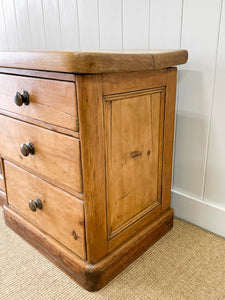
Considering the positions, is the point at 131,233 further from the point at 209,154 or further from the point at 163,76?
the point at 163,76

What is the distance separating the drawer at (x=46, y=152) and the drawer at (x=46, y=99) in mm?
39

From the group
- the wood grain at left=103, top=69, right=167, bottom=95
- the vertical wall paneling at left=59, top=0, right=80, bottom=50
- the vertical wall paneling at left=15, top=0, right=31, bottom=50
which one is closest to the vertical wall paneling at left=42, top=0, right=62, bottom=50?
the vertical wall paneling at left=59, top=0, right=80, bottom=50

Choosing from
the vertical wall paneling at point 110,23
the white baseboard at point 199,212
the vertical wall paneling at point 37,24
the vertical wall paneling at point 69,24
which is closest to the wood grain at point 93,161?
the white baseboard at point 199,212

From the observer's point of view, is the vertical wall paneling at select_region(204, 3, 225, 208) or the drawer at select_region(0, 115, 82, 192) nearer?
the drawer at select_region(0, 115, 82, 192)

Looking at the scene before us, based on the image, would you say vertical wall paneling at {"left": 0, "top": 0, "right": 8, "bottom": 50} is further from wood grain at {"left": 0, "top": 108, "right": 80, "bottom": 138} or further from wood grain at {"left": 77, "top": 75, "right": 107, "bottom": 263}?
wood grain at {"left": 77, "top": 75, "right": 107, "bottom": 263}

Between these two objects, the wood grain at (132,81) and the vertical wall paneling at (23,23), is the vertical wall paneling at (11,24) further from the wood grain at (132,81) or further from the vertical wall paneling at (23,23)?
the wood grain at (132,81)

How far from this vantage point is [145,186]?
924 millimetres

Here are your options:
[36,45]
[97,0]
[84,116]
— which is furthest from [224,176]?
[36,45]

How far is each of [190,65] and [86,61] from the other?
0.51 m

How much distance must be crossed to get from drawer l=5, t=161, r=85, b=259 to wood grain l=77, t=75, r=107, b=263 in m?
0.03

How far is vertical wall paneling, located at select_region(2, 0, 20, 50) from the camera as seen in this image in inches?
63.9

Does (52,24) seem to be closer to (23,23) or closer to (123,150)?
(23,23)

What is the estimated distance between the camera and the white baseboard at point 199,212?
3.35 ft

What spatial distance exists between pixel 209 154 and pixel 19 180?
68 centimetres
